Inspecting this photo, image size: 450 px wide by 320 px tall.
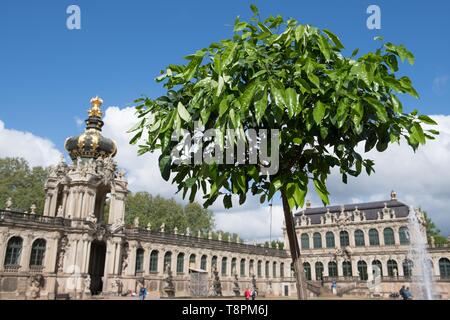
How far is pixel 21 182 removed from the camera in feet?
185

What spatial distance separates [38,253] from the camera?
3491cm

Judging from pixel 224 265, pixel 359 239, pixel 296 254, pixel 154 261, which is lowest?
pixel 296 254

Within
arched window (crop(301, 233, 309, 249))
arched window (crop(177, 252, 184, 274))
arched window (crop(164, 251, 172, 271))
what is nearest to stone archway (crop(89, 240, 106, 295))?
arched window (crop(164, 251, 172, 271))

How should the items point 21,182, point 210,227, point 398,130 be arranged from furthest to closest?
point 210,227
point 21,182
point 398,130

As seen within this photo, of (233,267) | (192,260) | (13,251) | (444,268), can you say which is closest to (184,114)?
(13,251)

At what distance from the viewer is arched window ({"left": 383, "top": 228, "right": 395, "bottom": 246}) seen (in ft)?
219

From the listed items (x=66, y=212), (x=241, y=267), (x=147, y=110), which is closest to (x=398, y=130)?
(x=147, y=110)

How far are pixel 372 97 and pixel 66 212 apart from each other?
40191 mm

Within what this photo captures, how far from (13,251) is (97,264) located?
10.8m

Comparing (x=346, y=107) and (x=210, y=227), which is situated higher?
(x=210, y=227)

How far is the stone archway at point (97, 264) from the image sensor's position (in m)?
41.2

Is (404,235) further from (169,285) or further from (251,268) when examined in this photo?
(169,285)

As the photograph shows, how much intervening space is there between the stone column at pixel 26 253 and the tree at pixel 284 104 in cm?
3389

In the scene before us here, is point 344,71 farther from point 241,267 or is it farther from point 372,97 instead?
point 241,267
